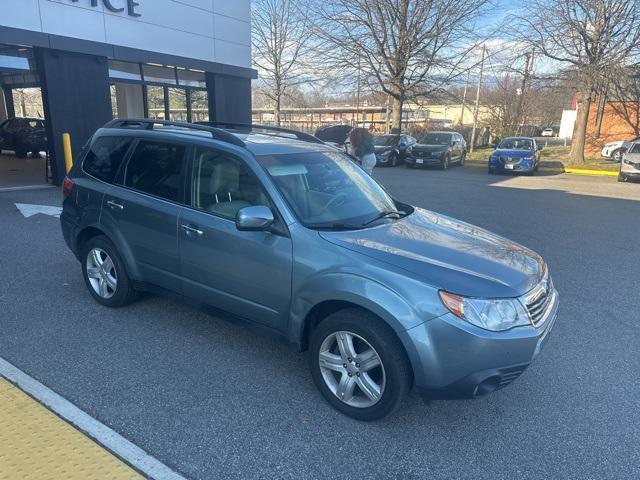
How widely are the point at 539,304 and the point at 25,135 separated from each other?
20144 mm

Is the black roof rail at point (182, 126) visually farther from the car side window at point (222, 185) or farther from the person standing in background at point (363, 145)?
the person standing in background at point (363, 145)

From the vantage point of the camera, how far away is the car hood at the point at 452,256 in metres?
2.67

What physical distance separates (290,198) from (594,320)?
3.35m

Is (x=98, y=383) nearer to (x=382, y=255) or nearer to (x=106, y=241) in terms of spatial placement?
(x=106, y=241)

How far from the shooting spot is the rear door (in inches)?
147

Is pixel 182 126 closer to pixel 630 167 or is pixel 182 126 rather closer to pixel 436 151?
pixel 436 151

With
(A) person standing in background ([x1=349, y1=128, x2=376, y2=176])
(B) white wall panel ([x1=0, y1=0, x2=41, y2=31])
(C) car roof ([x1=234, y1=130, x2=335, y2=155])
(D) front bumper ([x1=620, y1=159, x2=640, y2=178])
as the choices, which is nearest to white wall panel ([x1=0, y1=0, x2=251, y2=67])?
(B) white wall panel ([x1=0, y1=0, x2=41, y2=31])

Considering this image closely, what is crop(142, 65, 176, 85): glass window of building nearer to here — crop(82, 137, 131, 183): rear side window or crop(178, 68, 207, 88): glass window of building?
crop(178, 68, 207, 88): glass window of building

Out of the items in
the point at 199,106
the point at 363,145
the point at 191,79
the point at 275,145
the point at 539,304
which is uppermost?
the point at 191,79

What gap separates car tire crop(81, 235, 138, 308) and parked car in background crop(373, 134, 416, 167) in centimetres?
1737

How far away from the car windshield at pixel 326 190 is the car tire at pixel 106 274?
1831 mm

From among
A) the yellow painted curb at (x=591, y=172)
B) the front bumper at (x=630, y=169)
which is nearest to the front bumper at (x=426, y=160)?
the yellow painted curb at (x=591, y=172)

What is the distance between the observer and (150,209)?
12.6ft

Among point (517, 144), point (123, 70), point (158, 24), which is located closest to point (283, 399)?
point (158, 24)
